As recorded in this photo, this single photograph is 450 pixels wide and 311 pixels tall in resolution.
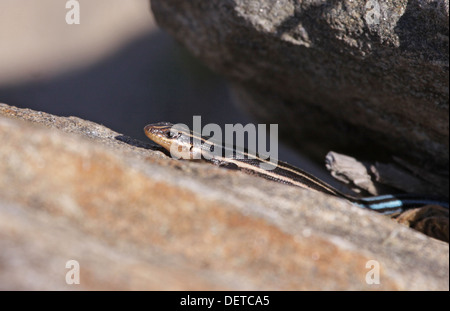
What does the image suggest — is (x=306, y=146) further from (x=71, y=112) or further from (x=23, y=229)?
(x=23, y=229)

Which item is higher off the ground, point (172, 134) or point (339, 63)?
point (339, 63)

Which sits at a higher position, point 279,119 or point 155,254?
point 279,119

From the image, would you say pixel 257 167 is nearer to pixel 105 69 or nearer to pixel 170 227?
pixel 170 227

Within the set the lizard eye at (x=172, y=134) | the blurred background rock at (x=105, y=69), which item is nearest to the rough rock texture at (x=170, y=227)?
the lizard eye at (x=172, y=134)

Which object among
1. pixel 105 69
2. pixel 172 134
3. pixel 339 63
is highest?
pixel 105 69

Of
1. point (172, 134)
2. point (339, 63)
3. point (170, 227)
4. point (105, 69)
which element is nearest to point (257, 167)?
point (172, 134)
